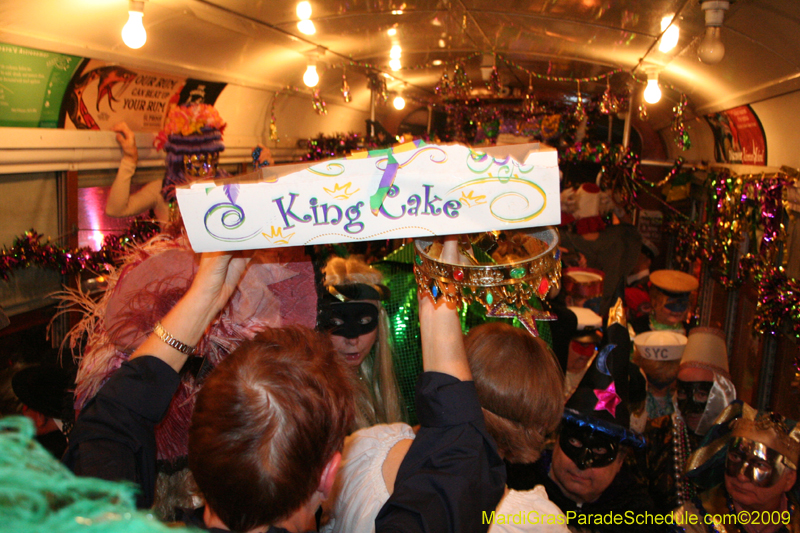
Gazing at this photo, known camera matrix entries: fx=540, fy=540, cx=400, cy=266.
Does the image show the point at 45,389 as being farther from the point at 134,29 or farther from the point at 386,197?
the point at 386,197

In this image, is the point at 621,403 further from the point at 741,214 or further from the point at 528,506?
the point at 741,214

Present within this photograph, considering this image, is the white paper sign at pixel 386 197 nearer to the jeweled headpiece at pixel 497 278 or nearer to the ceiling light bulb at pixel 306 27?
the jeweled headpiece at pixel 497 278

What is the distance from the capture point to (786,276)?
3.68 metres

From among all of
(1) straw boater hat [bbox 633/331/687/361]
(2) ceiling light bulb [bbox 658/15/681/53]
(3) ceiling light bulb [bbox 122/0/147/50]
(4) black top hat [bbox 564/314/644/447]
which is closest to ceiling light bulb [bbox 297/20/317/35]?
(3) ceiling light bulb [bbox 122/0/147/50]

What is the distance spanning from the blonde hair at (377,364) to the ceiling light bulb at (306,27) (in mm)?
2997

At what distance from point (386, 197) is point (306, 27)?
4280 mm

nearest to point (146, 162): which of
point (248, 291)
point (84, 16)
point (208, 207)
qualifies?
point (84, 16)

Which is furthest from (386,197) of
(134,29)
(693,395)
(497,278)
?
(693,395)

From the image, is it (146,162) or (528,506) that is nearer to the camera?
(528,506)

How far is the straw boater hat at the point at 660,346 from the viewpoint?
399 centimetres

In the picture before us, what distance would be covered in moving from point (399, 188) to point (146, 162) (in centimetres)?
461

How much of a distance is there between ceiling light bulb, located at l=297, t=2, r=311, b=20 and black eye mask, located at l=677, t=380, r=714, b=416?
3.86 m

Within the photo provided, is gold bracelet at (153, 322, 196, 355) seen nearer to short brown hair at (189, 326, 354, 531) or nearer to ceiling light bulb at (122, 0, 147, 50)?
short brown hair at (189, 326, 354, 531)

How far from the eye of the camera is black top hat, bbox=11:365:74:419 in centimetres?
265
